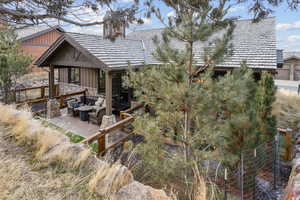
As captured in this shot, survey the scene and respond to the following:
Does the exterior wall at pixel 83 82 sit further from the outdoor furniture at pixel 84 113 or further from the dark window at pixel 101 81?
the outdoor furniture at pixel 84 113

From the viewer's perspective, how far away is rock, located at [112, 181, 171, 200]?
250 cm

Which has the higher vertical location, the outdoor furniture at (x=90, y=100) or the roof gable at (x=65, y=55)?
the roof gable at (x=65, y=55)

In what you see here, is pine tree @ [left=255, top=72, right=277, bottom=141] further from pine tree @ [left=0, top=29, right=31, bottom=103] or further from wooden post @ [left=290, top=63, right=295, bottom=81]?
wooden post @ [left=290, top=63, right=295, bottom=81]

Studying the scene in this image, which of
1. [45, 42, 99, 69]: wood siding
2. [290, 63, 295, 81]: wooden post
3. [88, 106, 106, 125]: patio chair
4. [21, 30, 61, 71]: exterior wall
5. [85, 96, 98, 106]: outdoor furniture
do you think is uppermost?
[21, 30, 61, 71]: exterior wall

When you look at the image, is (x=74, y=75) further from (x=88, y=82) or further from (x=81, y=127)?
(x=81, y=127)

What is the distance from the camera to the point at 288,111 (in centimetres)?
1259

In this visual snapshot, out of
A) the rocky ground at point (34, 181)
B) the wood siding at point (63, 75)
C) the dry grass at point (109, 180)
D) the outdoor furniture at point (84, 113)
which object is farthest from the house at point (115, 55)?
the dry grass at point (109, 180)

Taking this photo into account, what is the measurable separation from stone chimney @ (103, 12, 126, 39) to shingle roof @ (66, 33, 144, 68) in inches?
91.5

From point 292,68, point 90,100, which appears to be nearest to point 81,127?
point 90,100

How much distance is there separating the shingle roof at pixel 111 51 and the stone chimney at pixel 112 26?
2324 millimetres

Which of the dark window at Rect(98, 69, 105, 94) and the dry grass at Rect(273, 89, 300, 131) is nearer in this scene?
the dry grass at Rect(273, 89, 300, 131)

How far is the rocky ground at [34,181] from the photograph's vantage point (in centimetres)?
256

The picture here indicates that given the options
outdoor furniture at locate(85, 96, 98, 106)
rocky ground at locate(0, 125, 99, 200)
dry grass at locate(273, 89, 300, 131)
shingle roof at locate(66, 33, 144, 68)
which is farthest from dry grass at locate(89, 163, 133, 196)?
dry grass at locate(273, 89, 300, 131)

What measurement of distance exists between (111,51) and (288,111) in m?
11.4
